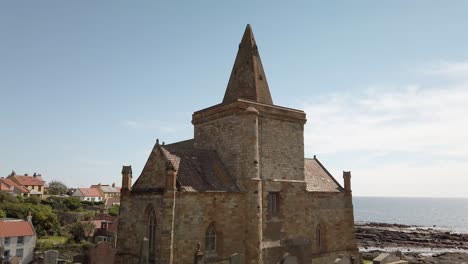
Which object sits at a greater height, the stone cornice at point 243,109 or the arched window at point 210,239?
the stone cornice at point 243,109

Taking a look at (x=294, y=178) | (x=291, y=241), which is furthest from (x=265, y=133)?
(x=291, y=241)

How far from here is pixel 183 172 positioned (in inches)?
709

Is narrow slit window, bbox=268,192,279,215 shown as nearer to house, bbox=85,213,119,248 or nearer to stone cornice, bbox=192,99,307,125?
stone cornice, bbox=192,99,307,125

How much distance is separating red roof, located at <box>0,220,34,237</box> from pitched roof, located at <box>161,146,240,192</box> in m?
27.0

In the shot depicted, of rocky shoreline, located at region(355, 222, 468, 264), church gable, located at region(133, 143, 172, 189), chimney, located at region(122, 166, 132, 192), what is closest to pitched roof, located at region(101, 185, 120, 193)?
rocky shoreline, located at region(355, 222, 468, 264)

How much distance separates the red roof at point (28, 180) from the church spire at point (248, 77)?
79604 mm

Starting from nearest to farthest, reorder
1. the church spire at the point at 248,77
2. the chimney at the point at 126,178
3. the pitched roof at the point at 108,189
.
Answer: the chimney at the point at 126,178 < the church spire at the point at 248,77 < the pitched roof at the point at 108,189

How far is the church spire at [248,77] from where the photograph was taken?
855 inches

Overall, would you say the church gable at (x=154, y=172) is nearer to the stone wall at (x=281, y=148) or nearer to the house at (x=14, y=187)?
the stone wall at (x=281, y=148)

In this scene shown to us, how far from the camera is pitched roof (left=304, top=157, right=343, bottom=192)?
23.6 m

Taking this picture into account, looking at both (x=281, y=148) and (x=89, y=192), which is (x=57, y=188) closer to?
(x=89, y=192)

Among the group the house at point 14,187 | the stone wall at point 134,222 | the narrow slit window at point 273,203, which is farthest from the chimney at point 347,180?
the house at point 14,187

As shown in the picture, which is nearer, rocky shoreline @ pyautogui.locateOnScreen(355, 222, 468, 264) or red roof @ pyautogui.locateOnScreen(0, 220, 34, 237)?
red roof @ pyautogui.locateOnScreen(0, 220, 34, 237)

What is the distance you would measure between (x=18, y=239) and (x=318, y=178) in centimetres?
3061
